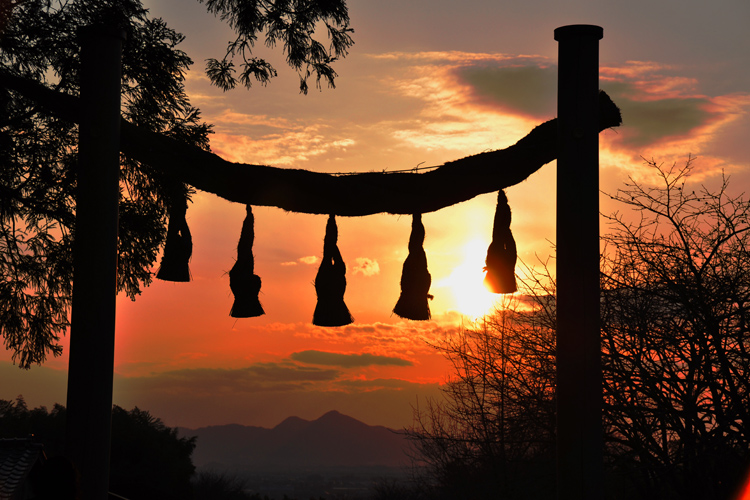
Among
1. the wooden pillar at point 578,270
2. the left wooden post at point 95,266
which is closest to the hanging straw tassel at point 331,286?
the left wooden post at point 95,266

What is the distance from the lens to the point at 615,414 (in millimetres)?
12258

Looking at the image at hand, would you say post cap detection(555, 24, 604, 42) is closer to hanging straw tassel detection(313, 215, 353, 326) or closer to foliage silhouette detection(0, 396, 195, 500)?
hanging straw tassel detection(313, 215, 353, 326)

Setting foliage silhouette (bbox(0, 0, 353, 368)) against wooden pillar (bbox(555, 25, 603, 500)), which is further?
foliage silhouette (bbox(0, 0, 353, 368))

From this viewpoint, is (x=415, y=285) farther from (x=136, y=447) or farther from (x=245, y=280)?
(x=136, y=447)

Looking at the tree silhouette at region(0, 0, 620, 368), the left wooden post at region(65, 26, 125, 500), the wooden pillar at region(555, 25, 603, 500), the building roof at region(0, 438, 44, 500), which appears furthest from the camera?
the building roof at region(0, 438, 44, 500)

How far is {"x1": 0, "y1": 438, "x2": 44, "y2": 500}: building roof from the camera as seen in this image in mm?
14950

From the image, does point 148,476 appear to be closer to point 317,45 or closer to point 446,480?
point 446,480

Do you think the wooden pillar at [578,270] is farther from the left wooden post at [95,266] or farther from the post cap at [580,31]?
the left wooden post at [95,266]

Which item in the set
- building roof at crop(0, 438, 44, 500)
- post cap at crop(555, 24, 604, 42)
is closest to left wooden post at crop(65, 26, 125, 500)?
post cap at crop(555, 24, 604, 42)

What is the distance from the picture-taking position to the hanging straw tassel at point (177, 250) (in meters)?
5.07

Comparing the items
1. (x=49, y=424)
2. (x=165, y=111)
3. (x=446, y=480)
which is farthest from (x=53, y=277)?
(x=49, y=424)

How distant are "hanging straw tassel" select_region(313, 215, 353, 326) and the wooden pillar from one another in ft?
5.46

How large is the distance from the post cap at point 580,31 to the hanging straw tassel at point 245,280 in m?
2.50

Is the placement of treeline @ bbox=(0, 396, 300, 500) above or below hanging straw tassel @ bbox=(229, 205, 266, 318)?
below
